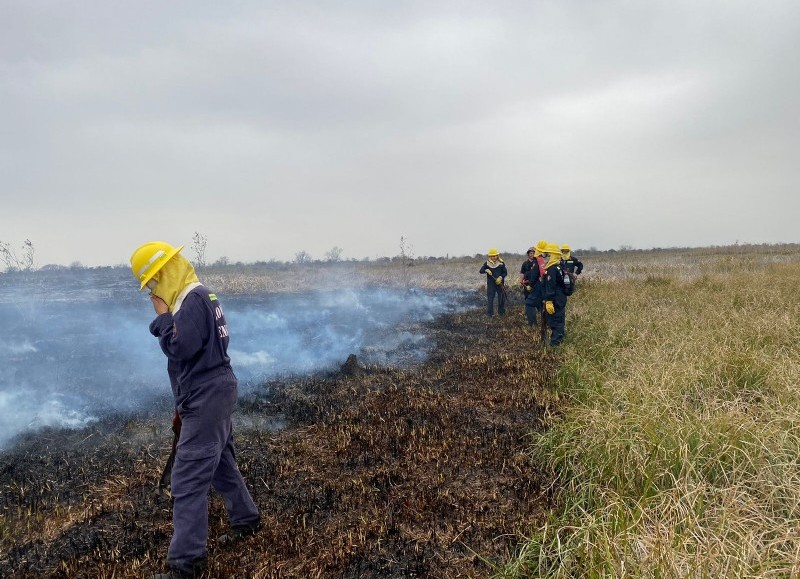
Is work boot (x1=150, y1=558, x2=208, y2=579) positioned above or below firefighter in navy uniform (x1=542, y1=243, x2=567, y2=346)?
below

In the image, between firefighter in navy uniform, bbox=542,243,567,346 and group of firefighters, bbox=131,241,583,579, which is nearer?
group of firefighters, bbox=131,241,583,579

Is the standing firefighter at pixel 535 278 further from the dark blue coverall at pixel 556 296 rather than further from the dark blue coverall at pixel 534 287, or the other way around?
the dark blue coverall at pixel 556 296

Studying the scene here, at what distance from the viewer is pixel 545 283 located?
33.1 ft

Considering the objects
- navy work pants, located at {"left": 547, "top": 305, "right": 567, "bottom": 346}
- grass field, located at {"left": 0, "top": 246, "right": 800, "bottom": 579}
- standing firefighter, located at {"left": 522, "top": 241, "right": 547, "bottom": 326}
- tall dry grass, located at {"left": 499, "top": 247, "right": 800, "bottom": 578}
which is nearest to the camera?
tall dry grass, located at {"left": 499, "top": 247, "right": 800, "bottom": 578}

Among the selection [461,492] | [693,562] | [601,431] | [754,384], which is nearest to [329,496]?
[461,492]

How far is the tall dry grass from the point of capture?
9.81 feet

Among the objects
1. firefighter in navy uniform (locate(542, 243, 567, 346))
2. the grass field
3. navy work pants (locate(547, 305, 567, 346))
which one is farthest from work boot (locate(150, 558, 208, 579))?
navy work pants (locate(547, 305, 567, 346))

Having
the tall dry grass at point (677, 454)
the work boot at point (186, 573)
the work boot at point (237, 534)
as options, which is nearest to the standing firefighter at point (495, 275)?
the tall dry grass at point (677, 454)

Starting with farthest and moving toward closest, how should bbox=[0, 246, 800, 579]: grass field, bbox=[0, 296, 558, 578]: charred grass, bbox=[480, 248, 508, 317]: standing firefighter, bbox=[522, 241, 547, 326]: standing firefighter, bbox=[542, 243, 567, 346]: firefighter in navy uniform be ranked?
1. bbox=[480, 248, 508, 317]: standing firefighter
2. bbox=[522, 241, 547, 326]: standing firefighter
3. bbox=[542, 243, 567, 346]: firefighter in navy uniform
4. bbox=[0, 296, 558, 578]: charred grass
5. bbox=[0, 246, 800, 579]: grass field

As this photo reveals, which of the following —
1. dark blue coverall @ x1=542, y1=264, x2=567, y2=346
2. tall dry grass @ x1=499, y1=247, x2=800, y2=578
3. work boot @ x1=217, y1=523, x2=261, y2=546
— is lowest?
work boot @ x1=217, y1=523, x2=261, y2=546

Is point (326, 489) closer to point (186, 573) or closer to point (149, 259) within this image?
point (186, 573)

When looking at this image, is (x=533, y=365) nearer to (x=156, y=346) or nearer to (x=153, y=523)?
(x=153, y=523)

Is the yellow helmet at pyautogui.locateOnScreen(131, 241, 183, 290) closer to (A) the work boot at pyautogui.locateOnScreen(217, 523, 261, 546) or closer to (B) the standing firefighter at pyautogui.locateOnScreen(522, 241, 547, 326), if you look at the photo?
(A) the work boot at pyautogui.locateOnScreen(217, 523, 261, 546)

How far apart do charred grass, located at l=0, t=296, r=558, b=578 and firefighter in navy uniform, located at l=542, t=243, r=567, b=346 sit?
7.89 ft
